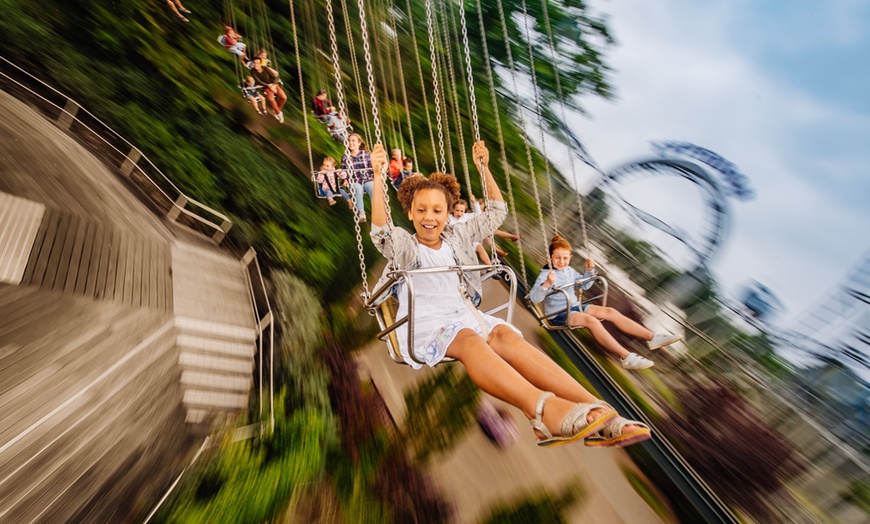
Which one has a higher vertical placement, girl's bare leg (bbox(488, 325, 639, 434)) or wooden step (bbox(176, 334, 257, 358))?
girl's bare leg (bbox(488, 325, 639, 434))

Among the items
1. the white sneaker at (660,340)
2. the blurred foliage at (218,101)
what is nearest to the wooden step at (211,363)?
the blurred foliage at (218,101)

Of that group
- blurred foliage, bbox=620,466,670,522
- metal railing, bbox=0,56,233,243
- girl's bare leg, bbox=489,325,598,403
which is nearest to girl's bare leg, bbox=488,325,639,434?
girl's bare leg, bbox=489,325,598,403

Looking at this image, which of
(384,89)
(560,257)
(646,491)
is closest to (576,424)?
(646,491)

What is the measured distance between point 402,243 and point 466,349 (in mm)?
451

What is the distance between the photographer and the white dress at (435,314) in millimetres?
1835

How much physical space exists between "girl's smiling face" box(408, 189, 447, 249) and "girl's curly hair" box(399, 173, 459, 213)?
0.07 feet

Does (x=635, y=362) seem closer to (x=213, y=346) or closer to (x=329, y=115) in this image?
(x=213, y=346)

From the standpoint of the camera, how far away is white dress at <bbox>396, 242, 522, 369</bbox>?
→ 1835 mm

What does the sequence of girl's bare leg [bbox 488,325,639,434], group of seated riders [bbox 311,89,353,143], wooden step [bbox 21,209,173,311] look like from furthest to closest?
1. group of seated riders [bbox 311,89,353,143]
2. wooden step [bbox 21,209,173,311]
3. girl's bare leg [bbox 488,325,639,434]

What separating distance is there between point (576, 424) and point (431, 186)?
972mm

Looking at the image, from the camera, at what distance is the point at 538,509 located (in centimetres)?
213

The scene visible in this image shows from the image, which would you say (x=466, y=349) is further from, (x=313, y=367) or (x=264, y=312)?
(x=264, y=312)

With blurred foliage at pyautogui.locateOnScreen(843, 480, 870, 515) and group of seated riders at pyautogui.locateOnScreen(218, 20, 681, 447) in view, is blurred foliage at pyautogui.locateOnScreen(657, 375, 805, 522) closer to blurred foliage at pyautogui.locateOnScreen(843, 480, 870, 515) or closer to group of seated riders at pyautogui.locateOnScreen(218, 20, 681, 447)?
blurred foliage at pyautogui.locateOnScreen(843, 480, 870, 515)

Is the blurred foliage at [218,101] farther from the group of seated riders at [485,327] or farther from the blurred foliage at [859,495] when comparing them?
the blurred foliage at [859,495]
